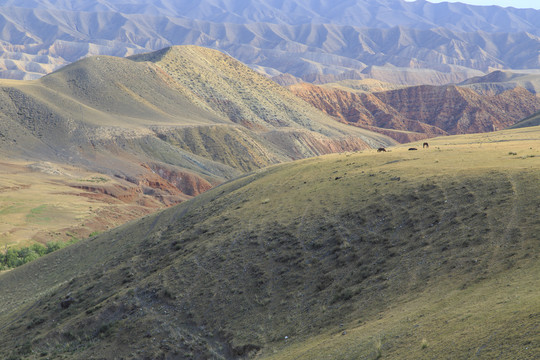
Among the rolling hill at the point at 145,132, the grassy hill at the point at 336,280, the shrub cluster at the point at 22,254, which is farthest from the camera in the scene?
the rolling hill at the point at 145,132

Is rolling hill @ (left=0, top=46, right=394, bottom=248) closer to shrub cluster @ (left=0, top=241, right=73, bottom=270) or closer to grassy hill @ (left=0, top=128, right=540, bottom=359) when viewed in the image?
shrub cluster @ (left=0, top=241, right=73, bottom=270)

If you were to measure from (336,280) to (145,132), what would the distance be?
111m

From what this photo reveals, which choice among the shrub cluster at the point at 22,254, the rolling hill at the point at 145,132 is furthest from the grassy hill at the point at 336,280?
the rolling hill at the point at 145,132

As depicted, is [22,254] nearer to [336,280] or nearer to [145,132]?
[336,280]

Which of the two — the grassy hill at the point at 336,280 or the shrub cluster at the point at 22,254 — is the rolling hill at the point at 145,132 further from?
the grassy hill at the point at 336,280

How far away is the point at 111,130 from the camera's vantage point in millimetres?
125938

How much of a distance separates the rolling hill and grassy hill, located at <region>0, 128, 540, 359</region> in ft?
156

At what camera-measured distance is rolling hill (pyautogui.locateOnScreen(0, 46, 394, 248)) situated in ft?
343

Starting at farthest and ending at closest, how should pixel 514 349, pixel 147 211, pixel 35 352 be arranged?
1. pixel 147 211
2. pixel 35 352
3. pixel 514 349

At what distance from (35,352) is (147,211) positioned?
236ft

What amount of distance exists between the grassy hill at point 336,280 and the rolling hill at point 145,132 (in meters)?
47.5

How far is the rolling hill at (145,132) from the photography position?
104625 millimetres

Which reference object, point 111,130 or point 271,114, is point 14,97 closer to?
point 111,130

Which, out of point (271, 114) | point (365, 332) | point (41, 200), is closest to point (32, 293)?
point (365, 332)
